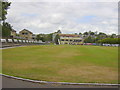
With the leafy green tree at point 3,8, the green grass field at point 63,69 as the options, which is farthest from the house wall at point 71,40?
the green grass field at point 63,69

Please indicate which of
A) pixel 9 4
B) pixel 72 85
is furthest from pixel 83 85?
pixel 9 4

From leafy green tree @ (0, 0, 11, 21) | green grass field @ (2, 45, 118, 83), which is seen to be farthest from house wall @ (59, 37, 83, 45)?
green grass field @ (2, 45, 118, 83)

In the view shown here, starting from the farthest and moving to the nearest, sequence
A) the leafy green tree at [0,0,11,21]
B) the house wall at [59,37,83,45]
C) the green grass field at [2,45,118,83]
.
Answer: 1. the house wall at [59,37,83,45]
2. the leafy green tree at [0,0,11,21]
3. the green grass field at [2,45,118,83]

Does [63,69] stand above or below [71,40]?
below

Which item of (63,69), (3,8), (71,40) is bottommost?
(63,69)

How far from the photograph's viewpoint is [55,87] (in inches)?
263

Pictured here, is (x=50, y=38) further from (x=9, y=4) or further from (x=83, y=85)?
(x=83, y=85)

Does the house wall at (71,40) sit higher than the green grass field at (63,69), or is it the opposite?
the house wall at (71,40)

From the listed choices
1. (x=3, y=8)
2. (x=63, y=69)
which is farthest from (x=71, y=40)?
(x=63, y=69)

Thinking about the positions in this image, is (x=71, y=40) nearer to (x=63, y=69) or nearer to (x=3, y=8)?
(x=3, y=8)

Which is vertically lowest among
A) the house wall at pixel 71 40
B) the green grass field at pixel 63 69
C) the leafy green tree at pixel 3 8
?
the green grass field at pixel 63 69

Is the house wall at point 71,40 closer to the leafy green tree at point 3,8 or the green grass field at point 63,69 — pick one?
the leafy green tree at point 3,8

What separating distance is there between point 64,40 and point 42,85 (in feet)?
390

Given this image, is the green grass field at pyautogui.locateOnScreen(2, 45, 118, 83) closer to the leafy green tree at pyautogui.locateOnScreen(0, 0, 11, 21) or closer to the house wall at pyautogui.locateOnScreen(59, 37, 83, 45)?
the leafy green tree at pyautogui.locateOnScreen(0, 0, 11, 21)
